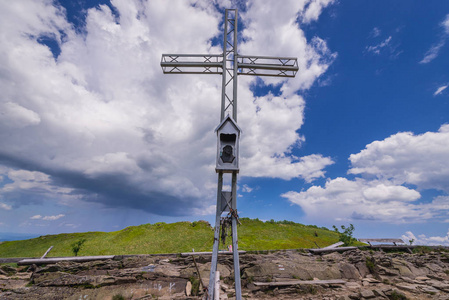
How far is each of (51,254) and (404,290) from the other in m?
34.8

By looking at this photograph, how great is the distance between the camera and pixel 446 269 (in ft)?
47.3

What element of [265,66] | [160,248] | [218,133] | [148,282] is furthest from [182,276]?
[160,248]

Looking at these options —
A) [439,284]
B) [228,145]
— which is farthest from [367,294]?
[228,145]

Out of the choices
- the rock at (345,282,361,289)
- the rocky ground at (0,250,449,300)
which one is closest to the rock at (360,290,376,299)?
the rocky ground at (0,250,449,300)

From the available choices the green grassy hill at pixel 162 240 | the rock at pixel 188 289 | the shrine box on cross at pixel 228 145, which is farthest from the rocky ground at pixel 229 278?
the green grassy hill at pixel 162 240

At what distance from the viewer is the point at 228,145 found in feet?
29.5

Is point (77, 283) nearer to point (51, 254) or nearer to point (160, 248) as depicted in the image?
point (160, 248)

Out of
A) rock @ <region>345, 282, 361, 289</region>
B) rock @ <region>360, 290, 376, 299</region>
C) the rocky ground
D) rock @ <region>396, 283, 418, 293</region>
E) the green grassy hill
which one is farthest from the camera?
the green grassy hill

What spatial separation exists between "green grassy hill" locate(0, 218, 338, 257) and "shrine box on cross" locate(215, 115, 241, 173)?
809 inches

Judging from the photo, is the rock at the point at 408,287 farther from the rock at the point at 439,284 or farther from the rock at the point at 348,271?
the rock at the point at 348,271

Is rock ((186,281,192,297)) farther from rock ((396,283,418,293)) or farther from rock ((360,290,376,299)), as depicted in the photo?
rock ((396,283,418,293))

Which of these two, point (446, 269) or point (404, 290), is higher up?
point (446, 269)

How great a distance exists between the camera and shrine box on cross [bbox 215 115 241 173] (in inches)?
341

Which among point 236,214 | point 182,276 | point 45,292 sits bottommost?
point 45,292
